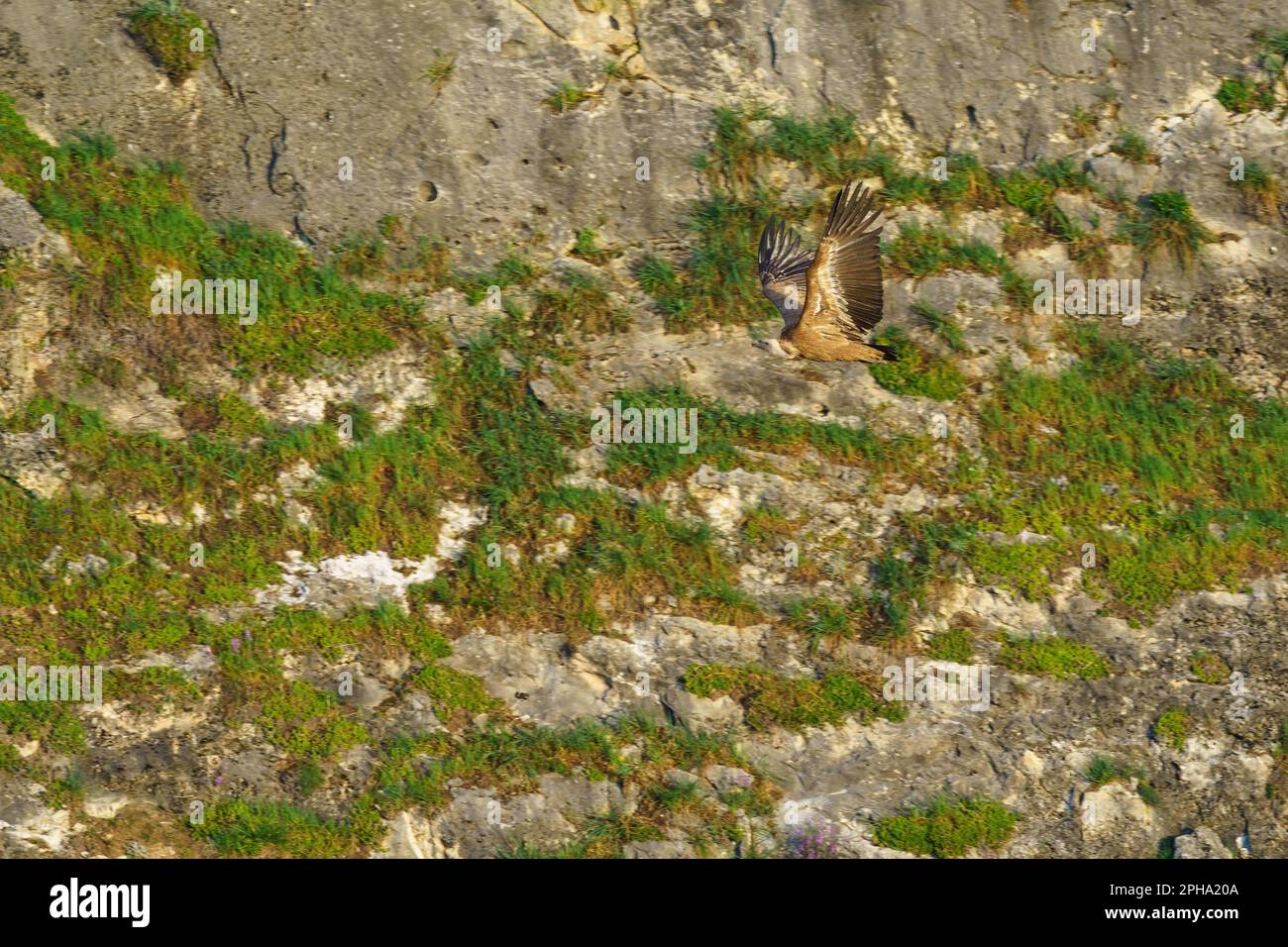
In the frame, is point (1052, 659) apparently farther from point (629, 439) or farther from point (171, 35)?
point (171, 35)

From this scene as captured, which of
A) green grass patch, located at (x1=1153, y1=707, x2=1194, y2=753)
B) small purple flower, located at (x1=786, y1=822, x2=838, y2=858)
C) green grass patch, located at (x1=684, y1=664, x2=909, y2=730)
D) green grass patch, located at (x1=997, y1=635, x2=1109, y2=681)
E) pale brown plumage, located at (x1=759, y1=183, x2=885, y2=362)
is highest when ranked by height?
pale brown plumage, located at (x1=759, y1=183, x2=885, y2=362)

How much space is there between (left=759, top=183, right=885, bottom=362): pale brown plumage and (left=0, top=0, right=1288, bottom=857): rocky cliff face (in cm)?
123

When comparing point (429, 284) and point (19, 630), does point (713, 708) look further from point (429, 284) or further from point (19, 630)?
point (19, 630)

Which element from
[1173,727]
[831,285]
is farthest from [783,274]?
[1173,727]

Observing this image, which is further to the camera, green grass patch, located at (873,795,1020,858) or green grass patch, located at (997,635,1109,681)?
green grass patch, located at (997,635,1109,681)

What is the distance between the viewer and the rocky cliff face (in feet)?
40.0

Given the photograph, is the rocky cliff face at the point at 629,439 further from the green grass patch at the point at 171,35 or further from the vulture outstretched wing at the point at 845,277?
the vulture outstretched wing at the point at 845,277

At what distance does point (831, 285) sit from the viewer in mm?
11625

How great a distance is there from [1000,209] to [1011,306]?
3.07 ft

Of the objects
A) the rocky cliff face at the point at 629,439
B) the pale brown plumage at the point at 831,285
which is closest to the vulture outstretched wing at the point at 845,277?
the pale brown plumage at the point at 831,285

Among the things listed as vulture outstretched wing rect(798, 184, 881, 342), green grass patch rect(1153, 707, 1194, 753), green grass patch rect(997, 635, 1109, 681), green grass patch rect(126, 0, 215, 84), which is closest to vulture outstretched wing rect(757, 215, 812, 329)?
vulture outstretched wing rect(798, 184, 881, 342)

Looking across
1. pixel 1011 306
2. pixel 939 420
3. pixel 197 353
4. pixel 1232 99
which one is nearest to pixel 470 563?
pixel 197 353

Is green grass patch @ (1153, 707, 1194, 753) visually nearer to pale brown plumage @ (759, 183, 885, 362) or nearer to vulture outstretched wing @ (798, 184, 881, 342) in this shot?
pale brown plumage @ (759, 183, 885, 362)

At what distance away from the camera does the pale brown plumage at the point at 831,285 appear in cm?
1137
